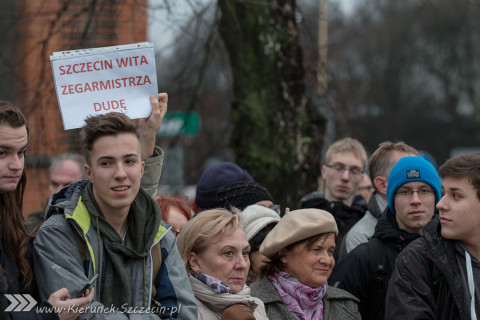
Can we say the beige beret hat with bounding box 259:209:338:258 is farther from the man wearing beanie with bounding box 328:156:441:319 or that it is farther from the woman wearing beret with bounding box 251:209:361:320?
the man wearing beanie with bounding box 328:156:441:319

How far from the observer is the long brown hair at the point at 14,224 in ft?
11.5

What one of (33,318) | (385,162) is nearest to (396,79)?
(385,162)

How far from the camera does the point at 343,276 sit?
4969mm

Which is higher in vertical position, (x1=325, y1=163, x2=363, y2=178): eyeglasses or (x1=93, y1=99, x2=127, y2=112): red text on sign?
(x1=93, y1=99, x2=127, y2=112): red text on sign

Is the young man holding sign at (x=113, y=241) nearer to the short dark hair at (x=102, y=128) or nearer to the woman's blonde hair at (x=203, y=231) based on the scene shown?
the short dark hair at (x=102, y=128)

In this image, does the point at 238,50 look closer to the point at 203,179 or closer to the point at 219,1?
the point at 219,1

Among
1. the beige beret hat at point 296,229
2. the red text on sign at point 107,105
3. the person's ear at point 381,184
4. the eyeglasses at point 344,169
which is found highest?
the red text on sign at point 107,105

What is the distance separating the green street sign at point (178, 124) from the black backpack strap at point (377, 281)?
452cm

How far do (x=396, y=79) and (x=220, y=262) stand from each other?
141 ft

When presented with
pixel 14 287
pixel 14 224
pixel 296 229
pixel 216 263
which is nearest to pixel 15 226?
pixel 14 224

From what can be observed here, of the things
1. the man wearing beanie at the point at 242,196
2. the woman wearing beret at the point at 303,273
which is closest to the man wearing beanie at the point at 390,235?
the woman wearing beret at the point at 303,273

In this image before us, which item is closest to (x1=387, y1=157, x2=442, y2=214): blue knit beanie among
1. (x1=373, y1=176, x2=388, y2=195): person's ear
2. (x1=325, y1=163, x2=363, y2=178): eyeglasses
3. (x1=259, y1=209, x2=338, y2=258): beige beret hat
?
(x1=373, y1=176, x2=388, y2=195): person's ear

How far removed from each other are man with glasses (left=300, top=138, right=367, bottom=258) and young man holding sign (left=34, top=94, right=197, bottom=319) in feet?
8.49

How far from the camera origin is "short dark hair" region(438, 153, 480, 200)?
14.3ft
